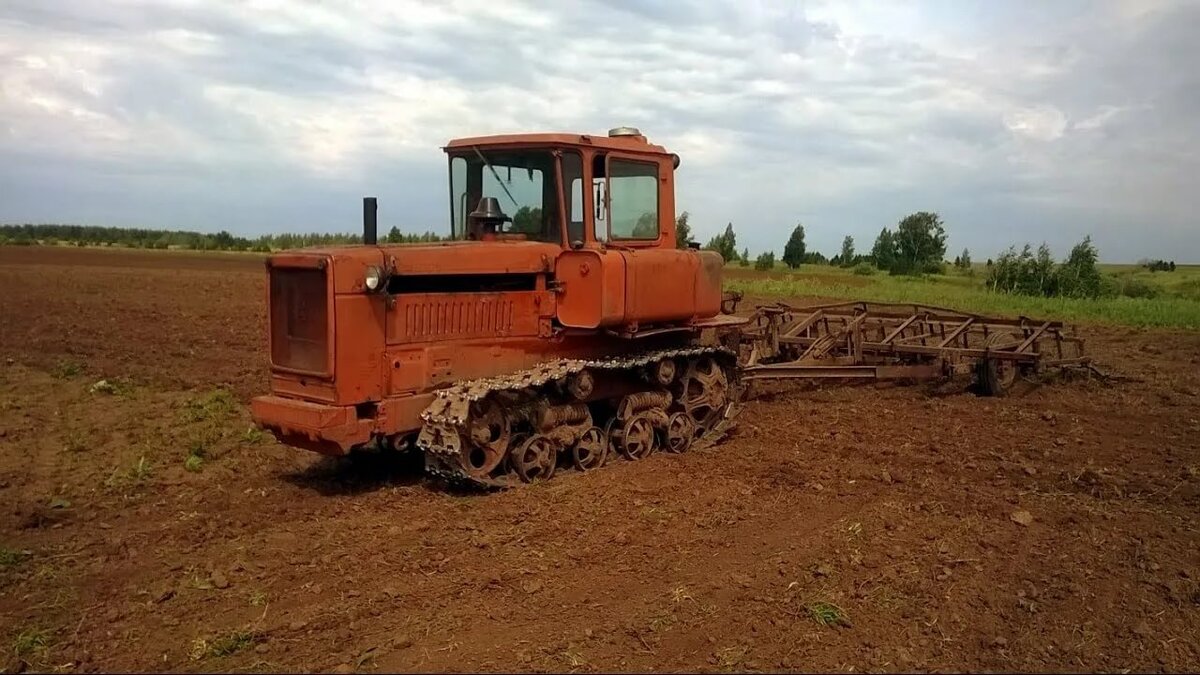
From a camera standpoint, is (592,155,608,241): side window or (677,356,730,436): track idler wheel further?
(677,356,730,436): track idler wheel

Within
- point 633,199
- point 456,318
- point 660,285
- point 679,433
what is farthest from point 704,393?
point 456,318

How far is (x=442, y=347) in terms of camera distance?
8273 millimetres

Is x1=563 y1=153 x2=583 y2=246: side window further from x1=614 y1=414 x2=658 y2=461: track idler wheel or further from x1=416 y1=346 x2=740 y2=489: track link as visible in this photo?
x1=614 y1=414 x2=658 y2=461: track idler wheel

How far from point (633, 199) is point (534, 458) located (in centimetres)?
281

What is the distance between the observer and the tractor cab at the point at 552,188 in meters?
8.84

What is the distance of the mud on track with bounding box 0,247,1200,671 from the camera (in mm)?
5145

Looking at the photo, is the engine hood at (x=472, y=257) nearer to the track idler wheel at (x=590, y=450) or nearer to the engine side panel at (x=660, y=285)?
the engine side panel at (x=660, y=285)

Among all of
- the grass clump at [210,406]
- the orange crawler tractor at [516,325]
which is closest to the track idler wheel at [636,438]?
the orange crawler tractor at [516,325]

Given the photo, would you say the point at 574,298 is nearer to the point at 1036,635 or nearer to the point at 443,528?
the point at 443,528

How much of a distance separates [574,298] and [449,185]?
186 centimetres

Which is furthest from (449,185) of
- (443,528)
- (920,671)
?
(920,671)

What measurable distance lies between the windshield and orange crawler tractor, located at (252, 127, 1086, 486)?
1 centimetres

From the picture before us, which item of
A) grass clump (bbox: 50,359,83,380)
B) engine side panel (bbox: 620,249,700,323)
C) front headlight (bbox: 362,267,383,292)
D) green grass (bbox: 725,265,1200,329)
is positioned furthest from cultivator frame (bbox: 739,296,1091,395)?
grass clump (bbox: 50,359,83,380)

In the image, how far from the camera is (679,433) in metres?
9.87
